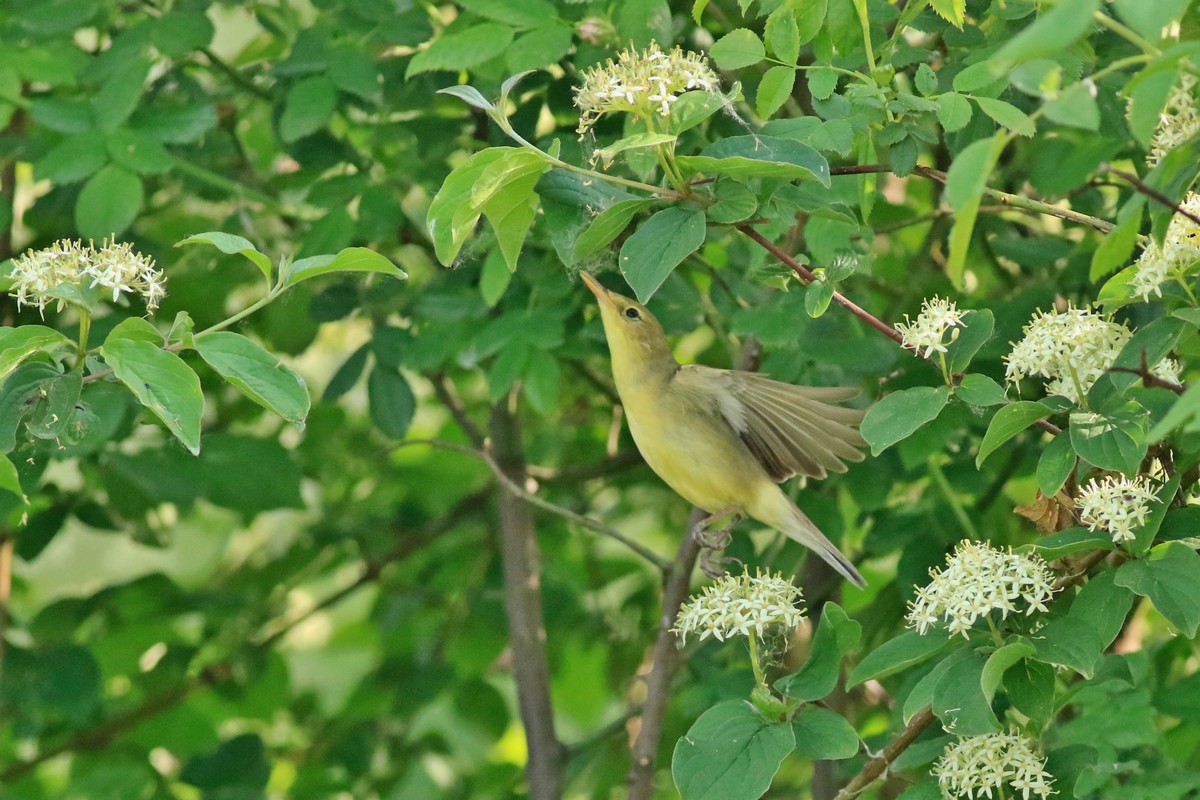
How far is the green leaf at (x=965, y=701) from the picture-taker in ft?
5.92

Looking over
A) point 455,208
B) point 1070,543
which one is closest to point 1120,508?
point 1070,543

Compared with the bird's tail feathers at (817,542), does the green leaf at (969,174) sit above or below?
above

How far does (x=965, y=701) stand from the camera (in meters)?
1.83

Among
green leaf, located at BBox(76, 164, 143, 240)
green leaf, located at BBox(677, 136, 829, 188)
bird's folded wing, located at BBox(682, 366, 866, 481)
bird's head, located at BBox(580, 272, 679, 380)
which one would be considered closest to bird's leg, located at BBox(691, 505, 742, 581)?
bird's folded wing, located at BBox(682, 366, 866, 481)

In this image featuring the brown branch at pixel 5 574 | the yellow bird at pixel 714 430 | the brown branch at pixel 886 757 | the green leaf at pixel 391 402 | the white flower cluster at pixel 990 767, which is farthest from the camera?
the brown branch at pixel 5 574

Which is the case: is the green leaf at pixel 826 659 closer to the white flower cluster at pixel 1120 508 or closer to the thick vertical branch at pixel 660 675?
the white flower cluster at pixel 1120 508

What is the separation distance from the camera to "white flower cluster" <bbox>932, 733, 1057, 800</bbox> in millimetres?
1933

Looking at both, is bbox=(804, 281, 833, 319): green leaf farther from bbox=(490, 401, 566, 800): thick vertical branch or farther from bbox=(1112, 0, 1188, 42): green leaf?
bbox=(490, 401, 566, 800): thick vertical branch

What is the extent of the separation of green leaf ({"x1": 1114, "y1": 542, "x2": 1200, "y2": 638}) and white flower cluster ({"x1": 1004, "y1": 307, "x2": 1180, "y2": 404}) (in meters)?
0.23

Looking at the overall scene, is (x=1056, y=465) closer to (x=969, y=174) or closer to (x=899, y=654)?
(x=899, y=654)

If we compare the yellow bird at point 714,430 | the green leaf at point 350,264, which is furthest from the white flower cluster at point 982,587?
the green leaf at point 350,264

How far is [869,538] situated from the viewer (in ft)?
9.78

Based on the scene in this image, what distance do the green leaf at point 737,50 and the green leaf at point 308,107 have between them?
104 cm

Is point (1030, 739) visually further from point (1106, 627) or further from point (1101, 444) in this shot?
point (1101, 444)
